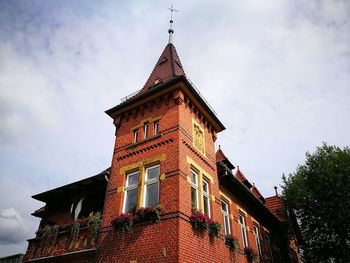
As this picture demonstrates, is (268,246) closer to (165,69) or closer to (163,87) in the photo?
(163,87)

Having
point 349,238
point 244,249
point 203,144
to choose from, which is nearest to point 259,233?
point 244,249

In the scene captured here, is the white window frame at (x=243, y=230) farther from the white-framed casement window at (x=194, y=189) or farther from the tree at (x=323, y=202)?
the tree at (x=323, y=202)

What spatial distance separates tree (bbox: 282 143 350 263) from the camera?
18375 mm

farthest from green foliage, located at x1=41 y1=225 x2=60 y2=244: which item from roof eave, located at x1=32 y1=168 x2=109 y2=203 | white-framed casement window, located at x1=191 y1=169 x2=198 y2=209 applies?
white-framed casement window, located at x1=191 y1=169 x2=198 y2=209

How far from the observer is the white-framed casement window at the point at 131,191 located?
35.2 ft

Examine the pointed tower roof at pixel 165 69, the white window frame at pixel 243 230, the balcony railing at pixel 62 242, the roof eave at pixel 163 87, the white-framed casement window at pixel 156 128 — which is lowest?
the balcony railing at pixel 62 242

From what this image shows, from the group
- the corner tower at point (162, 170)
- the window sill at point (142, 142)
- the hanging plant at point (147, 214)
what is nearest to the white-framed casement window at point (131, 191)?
the corner tower at point (162, 170)

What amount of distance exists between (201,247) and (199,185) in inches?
99.2

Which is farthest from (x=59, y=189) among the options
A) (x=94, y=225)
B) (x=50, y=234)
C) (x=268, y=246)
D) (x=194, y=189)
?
(x=268, y=246)

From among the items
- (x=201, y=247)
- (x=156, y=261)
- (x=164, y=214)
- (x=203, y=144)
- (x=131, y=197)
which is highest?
(x=203, y=144)

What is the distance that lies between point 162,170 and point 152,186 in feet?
2.44

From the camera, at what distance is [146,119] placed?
41.9 feet

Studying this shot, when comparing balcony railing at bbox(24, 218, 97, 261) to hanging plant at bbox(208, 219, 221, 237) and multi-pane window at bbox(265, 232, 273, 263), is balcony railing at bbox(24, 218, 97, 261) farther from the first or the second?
multi-pane window at bbox(265, 232, 273, 263)

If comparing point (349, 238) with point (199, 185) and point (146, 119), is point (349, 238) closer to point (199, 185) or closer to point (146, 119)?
point (199, 185)
